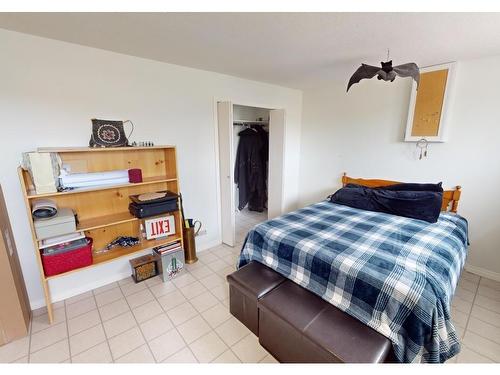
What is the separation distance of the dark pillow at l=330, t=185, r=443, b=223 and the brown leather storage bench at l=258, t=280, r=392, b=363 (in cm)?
140

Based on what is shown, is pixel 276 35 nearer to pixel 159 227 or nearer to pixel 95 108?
pixel 95 108

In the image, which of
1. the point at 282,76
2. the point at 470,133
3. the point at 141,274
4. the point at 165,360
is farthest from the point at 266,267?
the point at 470,133

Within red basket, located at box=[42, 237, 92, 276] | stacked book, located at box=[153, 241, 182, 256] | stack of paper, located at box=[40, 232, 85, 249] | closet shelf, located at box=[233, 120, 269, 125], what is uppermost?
closet shelf, located at box=[233, 120, 269, 125]

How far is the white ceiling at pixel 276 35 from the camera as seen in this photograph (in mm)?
1397

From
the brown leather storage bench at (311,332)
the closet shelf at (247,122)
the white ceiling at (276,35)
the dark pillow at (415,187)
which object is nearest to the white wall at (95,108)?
the white ceiling at (276,35)

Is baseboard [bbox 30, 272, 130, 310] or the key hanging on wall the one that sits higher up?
the key hanging on wall

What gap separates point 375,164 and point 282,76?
1595 millimetres

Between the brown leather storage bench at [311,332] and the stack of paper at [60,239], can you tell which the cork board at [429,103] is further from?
the stack of paper at [60,239]

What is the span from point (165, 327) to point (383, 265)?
1615 mm

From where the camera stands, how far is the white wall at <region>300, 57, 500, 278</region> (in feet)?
7.14

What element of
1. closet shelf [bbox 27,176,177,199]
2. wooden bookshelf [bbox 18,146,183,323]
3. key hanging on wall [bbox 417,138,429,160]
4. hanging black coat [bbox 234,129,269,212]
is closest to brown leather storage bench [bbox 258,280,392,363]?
wooden bookshelf [bbox 18,146,183,323]

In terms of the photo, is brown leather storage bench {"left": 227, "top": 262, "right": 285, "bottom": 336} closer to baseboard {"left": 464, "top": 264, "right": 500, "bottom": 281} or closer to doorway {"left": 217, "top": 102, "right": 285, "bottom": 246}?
doorway {"left": 217, "top": 102, "right": 285, "bottom": 246}

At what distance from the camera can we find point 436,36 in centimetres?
166

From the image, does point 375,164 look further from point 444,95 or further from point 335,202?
point 444,95
